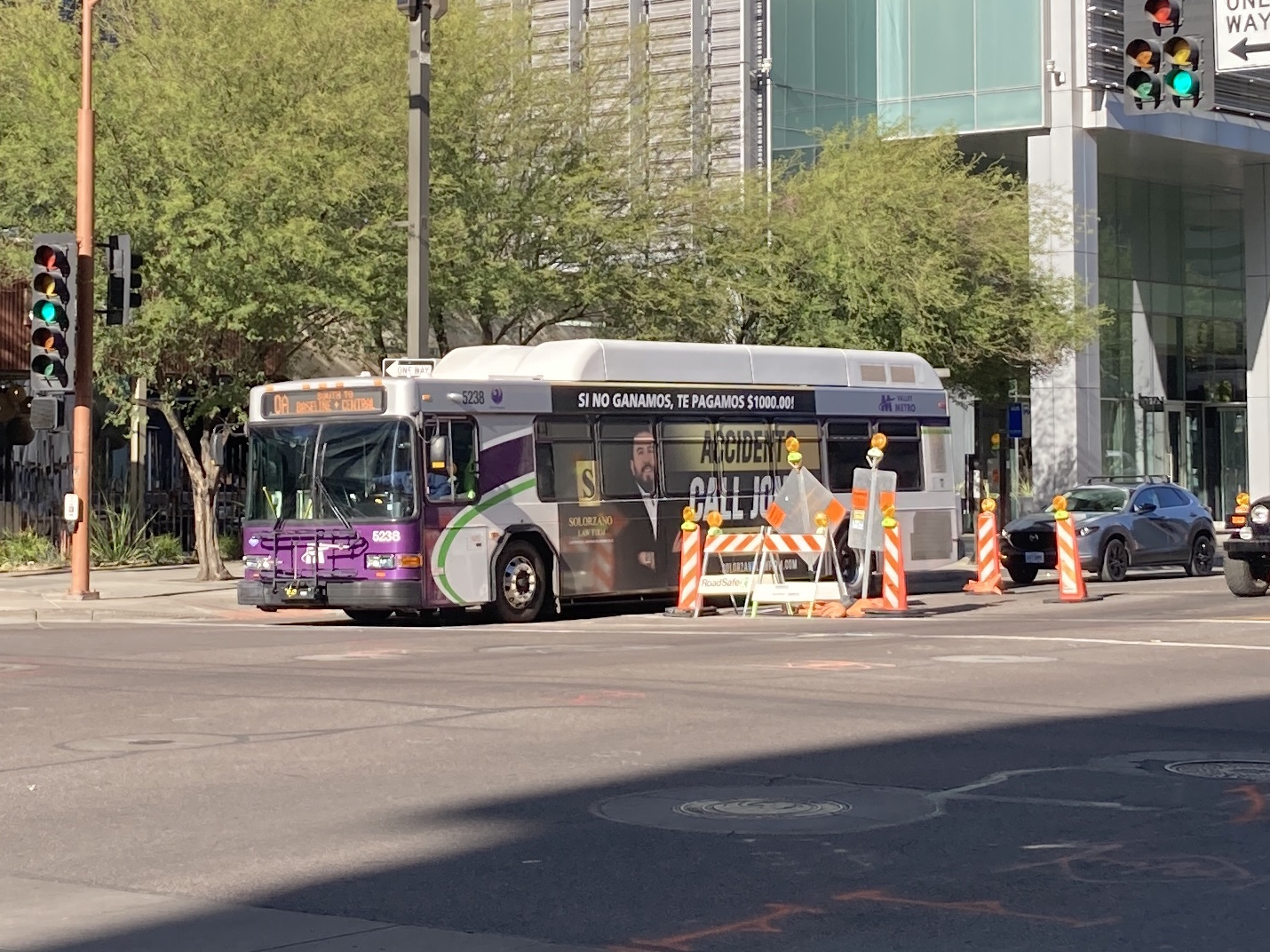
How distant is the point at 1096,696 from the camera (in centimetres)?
1374

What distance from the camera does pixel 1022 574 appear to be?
3019 centimetres

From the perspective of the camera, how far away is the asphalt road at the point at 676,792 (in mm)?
7074

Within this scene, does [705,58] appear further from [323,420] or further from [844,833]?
[844,833]

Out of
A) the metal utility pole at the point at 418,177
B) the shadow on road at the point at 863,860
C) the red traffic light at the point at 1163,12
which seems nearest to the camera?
the shadow on road at the point at 863,860

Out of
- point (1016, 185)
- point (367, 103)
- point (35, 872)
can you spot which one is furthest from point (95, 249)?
point (1016, 185)

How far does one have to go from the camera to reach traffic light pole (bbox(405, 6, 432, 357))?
24.8m

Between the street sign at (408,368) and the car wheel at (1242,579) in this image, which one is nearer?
the street sign at (408,368)

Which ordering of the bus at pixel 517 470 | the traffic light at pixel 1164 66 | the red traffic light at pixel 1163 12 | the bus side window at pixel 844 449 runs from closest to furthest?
the red traffic light at pixel 1163 12 → the traffic light at pixel 1164 66 → the bus at pixel 517 470 → the bus side window at pixel 844 449

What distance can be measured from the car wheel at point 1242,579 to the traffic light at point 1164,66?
7.35 m

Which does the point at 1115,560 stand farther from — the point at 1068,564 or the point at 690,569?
the point at 690,569

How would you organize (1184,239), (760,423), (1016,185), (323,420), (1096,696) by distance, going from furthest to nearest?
(1184,239), (1016,185), (760,423), (323,420), (1096,696)

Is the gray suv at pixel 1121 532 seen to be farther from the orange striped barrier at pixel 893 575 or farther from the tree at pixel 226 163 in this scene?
the tree at pixel 226 163

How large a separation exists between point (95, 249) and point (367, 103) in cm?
424

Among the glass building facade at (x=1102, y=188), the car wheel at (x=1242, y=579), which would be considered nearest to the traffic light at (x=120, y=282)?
the car wheel at (x=1242, y=579)
